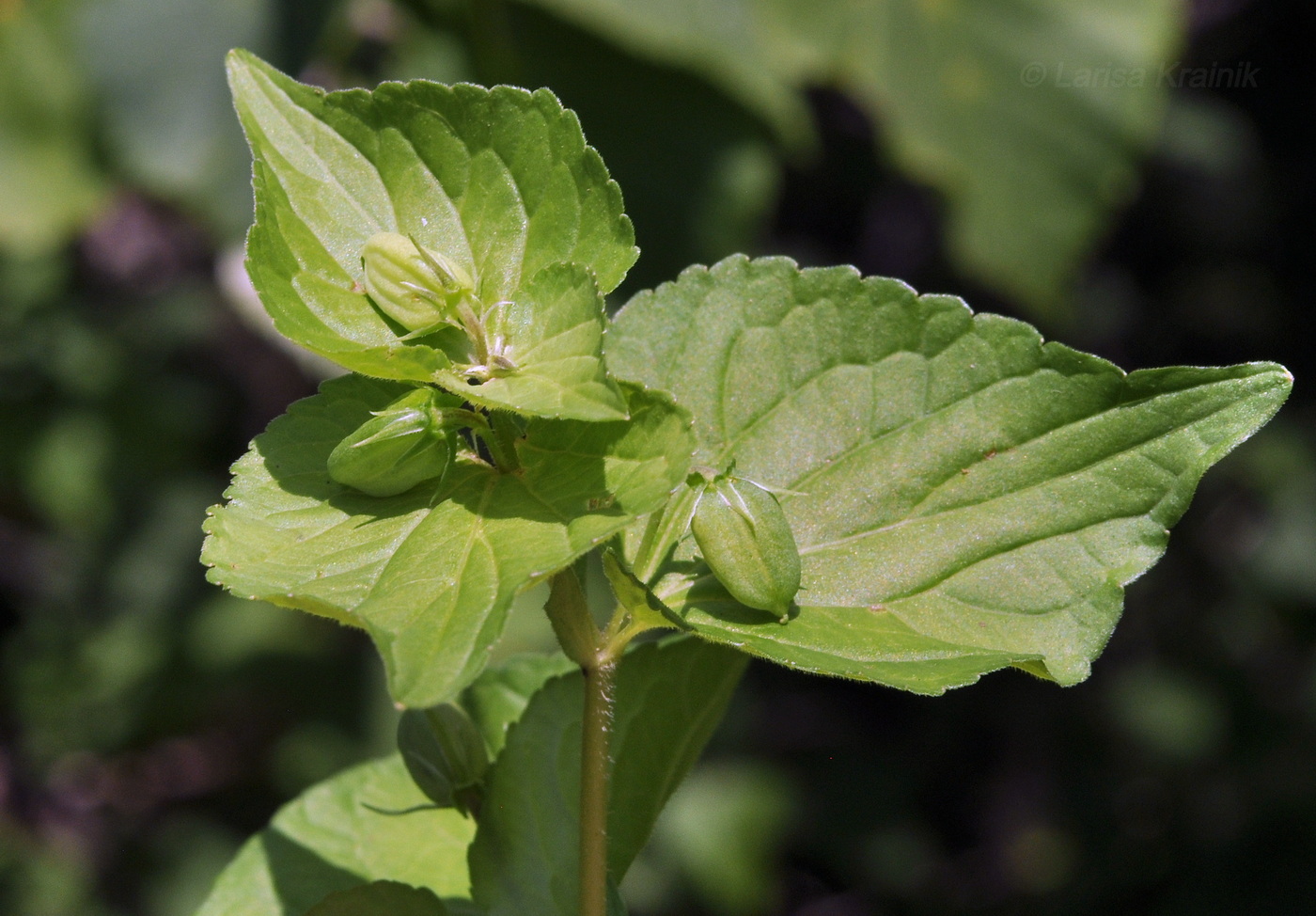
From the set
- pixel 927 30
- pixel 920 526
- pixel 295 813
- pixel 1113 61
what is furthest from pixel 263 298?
pixel 1113 61

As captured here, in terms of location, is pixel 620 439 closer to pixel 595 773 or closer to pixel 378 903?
pixel 595 773

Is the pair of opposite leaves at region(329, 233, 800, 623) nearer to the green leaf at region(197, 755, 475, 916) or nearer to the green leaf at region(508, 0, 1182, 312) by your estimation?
the green leaf at region(197, 755, 475, 916)

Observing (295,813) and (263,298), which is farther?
(295,813)

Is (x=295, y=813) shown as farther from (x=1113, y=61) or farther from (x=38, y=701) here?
(x=38, y=701)

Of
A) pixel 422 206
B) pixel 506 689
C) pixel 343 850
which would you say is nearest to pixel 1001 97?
pixel 506 689

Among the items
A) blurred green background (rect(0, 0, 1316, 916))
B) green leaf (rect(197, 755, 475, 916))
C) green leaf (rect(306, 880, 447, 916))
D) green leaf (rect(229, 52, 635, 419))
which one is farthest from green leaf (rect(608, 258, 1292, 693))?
blurred green background (rect(0, 0, 1316, 916))

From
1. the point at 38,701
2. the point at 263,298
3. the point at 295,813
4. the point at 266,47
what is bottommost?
the point at 38,701
